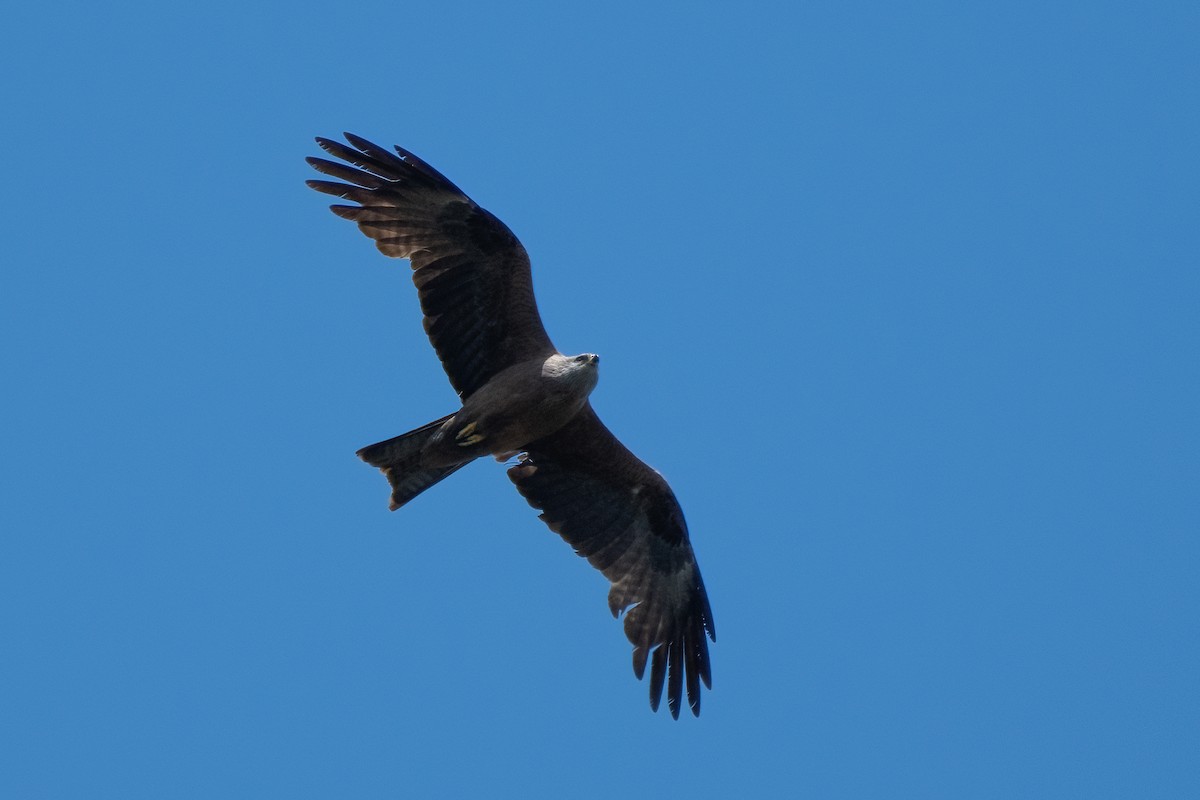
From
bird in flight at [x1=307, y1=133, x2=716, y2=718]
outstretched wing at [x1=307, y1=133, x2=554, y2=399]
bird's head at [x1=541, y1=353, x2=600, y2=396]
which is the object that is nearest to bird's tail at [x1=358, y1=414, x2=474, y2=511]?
bird in flight at [x1=307, y1=133, x2=716, y2=718]

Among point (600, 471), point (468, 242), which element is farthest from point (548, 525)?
point (468, 242)

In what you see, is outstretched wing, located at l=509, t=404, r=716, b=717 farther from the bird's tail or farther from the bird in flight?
the bird's tail

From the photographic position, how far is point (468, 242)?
13.3 m

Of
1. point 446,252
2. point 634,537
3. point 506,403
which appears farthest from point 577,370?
point 634,537

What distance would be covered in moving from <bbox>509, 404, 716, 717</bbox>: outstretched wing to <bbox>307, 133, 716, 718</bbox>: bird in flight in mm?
11

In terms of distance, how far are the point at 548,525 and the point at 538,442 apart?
786 mm

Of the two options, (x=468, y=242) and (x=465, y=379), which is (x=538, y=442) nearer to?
(x=465, y=379)

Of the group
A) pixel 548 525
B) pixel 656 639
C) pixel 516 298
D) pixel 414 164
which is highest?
pixel 414 164

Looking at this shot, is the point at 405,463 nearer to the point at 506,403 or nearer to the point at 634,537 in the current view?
the point at 506,403

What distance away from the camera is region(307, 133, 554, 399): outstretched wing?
1323 cm

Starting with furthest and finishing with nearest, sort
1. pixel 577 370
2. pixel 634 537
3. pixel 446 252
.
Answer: pixel 634 537, pixel 446 252, pixel 577 370

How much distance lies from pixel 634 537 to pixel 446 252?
3158 mm

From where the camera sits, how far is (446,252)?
1326 centimetres

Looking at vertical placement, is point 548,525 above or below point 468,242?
below
